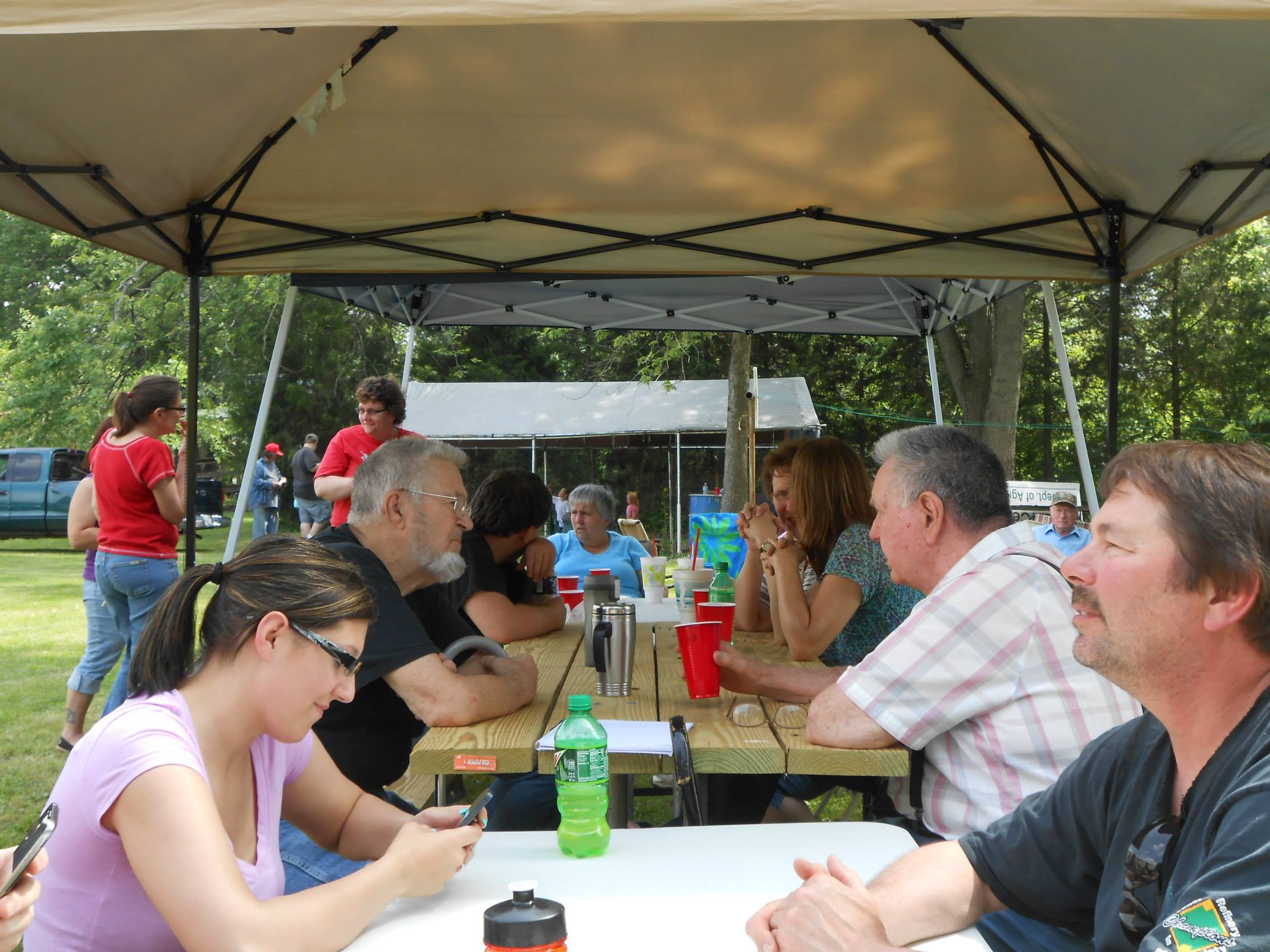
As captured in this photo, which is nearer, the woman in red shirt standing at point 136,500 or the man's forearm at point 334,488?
the woman in red shirt standing at point 136,500

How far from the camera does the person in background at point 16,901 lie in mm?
1173

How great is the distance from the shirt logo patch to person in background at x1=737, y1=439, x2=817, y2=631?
282 centimetres

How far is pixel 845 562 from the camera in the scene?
10.7ft

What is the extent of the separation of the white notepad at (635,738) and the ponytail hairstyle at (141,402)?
3367mm

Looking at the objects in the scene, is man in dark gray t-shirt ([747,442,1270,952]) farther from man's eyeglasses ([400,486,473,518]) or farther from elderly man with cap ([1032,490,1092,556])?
elderly man with cap ([1032,490,1092,556])

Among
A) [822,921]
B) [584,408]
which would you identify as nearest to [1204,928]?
[822,921]

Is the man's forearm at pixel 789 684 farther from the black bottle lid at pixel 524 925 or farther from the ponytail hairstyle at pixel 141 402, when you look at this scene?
the ponytail hairstyle at pixel 141 402

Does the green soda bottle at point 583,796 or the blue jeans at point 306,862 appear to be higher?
the green soda bottle at point 583,796

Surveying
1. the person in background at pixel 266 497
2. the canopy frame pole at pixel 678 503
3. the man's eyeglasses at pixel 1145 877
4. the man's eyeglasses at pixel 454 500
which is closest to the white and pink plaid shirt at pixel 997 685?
the man's eyeglasses at pixel 1145 877

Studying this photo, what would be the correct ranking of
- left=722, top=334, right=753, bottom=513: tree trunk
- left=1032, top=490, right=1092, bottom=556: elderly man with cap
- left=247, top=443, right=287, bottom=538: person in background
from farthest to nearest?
left=247, top=443, right=287, bottom=538: person in background < left=722, top=334, right=753, bottom=513: tree trunk < left=1032, top=490, right=1092, bottom=556: elderly man with cap

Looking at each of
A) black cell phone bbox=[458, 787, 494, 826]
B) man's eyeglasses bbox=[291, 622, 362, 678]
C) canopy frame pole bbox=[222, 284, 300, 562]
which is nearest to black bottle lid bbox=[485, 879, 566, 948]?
black cell phone bbox=[458, 787, 494, 826]

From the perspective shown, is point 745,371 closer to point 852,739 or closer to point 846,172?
point 846,172

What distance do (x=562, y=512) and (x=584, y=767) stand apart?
13503 mm

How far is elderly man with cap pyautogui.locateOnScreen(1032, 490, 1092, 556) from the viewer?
804 centimetres
